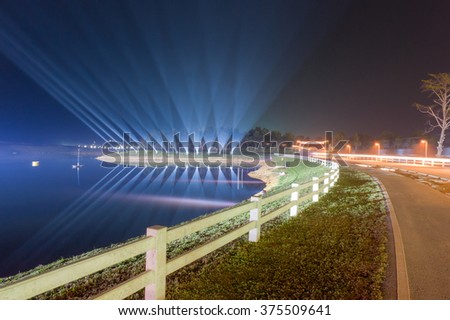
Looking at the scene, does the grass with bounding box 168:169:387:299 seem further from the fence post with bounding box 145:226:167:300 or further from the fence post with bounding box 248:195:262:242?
the fence post with bounding box 145:226:167:300

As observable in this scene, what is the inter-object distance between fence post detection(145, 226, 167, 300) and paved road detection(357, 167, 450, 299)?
12.3 feet

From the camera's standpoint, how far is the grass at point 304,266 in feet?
17.4

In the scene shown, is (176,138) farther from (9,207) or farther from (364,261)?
(364,261)

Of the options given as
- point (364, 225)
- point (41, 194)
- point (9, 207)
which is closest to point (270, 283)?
point (364, 225)

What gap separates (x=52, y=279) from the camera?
334 centimetres

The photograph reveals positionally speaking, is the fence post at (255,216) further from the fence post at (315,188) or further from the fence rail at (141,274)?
the fence post at (315,188)

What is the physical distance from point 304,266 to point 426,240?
3.86 metres

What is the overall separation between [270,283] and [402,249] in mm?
3611

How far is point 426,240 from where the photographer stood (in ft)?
27.0

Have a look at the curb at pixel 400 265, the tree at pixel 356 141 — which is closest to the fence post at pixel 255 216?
the curb at pixel 400 265

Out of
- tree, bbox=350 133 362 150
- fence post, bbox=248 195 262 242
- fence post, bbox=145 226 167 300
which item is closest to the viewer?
A: fence post, bbox=145 226 167 300

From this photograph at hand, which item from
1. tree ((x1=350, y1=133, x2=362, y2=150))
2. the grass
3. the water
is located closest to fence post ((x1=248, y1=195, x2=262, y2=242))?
the grass

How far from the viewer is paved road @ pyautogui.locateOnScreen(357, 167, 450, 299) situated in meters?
5.40

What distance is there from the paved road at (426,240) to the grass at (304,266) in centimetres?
54
